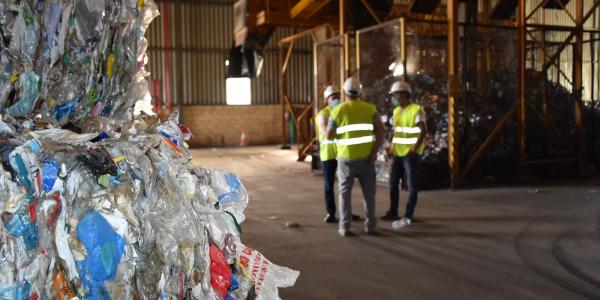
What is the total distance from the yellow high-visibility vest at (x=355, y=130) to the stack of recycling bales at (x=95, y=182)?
330cm

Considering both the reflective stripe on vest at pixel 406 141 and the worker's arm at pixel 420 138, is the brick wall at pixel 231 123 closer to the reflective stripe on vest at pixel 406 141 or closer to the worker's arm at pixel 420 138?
the reflective stripe on vest at pixel 406 141

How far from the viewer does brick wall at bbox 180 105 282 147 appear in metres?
20.4

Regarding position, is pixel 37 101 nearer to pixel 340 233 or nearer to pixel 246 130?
pixel 340 233

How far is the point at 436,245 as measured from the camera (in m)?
5.47

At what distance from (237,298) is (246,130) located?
18.7m

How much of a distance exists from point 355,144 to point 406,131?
3.13ft

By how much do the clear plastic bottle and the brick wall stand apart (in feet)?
47.5

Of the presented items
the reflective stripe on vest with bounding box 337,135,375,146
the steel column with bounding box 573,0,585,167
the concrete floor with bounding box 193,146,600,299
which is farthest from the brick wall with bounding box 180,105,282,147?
the reflective stripe on vest with bounding box 337,135,375,146

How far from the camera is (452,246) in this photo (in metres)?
5.42

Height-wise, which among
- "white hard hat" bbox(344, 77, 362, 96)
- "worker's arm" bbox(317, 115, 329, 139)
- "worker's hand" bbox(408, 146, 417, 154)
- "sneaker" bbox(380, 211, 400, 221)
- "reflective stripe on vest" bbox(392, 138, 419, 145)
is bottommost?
"sneaker" bbox(380, 211, 400, 221)

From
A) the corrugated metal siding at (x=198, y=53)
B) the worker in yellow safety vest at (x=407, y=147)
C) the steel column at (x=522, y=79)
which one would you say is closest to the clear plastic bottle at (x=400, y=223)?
the worker in yellow safety vest at (x=407, y=147)

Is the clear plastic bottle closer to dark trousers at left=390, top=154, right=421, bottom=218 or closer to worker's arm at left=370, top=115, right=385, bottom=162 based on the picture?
dark trousers at left=390, top=154, right=421, bottom=218

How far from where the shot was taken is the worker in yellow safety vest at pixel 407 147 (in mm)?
6383

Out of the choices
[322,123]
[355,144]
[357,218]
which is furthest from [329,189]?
[355,144]
